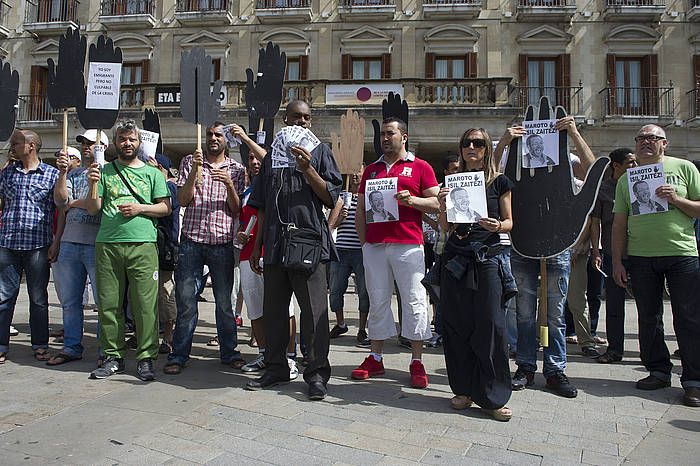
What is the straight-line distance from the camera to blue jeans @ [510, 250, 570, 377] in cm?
421

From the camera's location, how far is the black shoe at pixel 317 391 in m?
3.79

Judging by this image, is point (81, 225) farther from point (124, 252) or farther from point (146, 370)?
point (146, 370)

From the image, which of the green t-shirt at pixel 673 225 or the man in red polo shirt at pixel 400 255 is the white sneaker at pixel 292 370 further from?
the green t-shirt at pixel 673 225

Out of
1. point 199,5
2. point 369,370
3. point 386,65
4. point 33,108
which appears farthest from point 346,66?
point 369,370

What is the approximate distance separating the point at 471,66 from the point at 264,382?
61.0ft

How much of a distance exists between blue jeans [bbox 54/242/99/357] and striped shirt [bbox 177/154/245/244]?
1059 mm

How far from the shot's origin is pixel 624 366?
5.04 meters

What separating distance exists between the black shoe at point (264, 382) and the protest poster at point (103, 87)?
2665 mm

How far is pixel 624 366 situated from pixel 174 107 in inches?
703

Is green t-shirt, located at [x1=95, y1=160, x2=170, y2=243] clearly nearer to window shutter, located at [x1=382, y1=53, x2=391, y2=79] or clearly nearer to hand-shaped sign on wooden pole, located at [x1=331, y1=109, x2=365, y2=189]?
hand-shaped sign on wooden pole, located at [x1=331, y1=109, x2=365, y2=189]

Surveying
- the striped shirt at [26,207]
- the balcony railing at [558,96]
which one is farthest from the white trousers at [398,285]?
the balcony railing at [558,96]

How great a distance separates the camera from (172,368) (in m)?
4.52

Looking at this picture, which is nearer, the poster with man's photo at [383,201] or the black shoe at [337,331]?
the poster with man's photo at [383,201]

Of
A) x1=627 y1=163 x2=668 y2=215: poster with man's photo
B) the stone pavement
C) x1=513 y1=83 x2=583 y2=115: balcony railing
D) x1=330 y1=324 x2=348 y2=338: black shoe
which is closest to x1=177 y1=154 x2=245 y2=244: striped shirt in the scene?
the stone pavement
